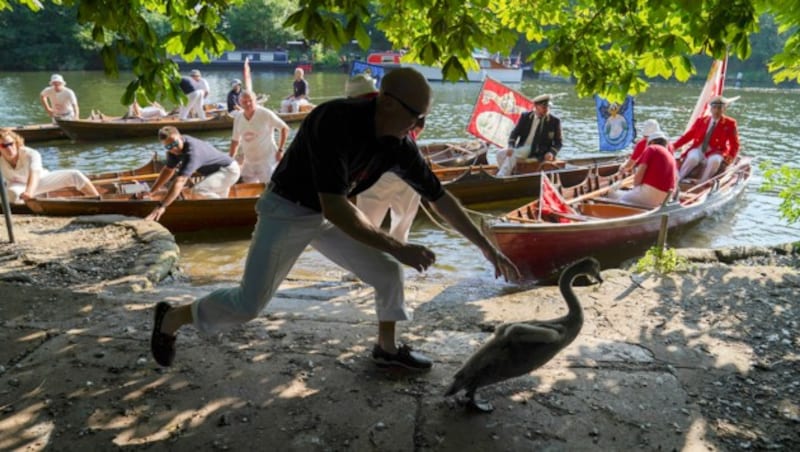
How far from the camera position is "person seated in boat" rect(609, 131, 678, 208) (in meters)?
8.23

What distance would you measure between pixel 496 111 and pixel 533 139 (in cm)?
110

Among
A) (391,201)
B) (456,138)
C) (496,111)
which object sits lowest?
(456,138)

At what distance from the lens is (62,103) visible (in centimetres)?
1753

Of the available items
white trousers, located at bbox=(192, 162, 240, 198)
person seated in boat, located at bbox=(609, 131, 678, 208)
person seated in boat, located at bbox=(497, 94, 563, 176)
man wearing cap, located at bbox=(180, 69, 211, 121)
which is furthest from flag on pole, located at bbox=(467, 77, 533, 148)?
man wearing cap, located at bbox=(180, 69, 211, 121)

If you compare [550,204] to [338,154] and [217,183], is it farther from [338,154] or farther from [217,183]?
[338,154]

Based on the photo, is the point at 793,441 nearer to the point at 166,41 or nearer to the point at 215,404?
the point at 215,404

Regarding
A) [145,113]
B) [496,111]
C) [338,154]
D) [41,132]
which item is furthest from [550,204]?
[41,132]

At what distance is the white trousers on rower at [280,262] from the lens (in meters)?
3.00

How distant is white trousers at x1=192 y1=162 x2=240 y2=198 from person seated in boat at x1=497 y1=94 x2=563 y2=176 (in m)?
5.57

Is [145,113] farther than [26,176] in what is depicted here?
Yes

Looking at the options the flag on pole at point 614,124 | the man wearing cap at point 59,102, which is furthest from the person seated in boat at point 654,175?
the man wearing cap at point 59,102

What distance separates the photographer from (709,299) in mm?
5219

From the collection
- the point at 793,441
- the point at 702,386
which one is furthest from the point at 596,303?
the point at 793,441

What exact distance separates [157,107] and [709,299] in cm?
1890
